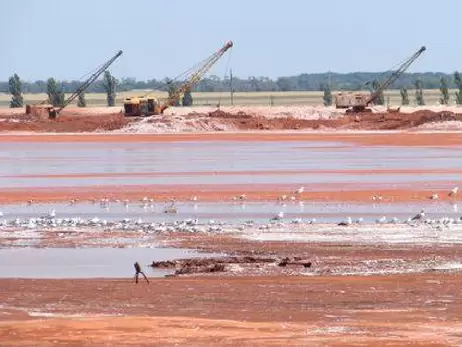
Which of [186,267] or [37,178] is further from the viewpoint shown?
[37,178]

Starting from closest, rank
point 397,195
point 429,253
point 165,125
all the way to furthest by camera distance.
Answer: point 429,253, point 397,195, point 165,125

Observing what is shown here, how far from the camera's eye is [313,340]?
1438 centimetres

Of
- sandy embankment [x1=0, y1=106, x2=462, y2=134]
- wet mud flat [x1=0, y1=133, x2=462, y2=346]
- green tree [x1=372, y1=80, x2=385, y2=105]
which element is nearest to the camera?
wet mud flat [x1=0, y1=133, x2=462, y2=346]

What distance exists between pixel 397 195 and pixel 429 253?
1349cm

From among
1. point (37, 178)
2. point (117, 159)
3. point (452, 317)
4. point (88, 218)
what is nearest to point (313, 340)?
point (452, 317)

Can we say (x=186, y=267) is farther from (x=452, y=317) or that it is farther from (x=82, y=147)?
(x=82, y=147)

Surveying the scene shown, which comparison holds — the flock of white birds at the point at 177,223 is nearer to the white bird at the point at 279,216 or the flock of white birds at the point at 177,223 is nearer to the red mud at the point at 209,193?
the white bird at the point at 279,216

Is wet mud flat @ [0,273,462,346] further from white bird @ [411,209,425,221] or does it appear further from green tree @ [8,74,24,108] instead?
green tree @ [8,74,24,108]

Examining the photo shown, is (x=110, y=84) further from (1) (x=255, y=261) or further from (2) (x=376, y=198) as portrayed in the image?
(1) (x=255, y=261)

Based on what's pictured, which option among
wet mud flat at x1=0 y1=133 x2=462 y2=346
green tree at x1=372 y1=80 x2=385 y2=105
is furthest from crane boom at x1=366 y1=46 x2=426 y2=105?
wet mud flat at x1=0 y1=133 x2=462 y2=346

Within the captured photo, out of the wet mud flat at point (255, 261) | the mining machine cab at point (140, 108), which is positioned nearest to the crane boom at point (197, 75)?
the mining machine cab at point (140, 108)

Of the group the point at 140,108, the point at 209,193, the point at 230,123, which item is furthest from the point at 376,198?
the point at 140,108

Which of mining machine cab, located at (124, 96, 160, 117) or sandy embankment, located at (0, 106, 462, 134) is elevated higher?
mining machine cab, located at (124, 96, 160, 117)

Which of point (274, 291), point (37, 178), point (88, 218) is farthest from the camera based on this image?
point (37, 178)
